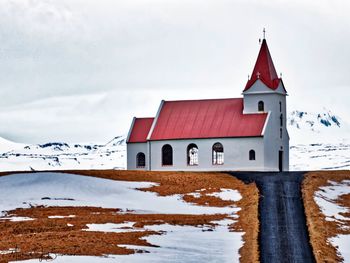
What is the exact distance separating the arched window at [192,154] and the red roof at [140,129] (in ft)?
17.1

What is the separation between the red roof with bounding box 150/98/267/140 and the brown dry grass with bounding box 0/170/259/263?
540 inches

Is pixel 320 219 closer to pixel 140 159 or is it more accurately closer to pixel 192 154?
pixel 192 154

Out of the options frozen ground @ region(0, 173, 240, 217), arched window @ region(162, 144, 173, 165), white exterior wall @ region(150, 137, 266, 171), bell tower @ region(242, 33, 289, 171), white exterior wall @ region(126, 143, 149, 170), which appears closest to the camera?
frozen ground @ region(0, 173, 240, 217)

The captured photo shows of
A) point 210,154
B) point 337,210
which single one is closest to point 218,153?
point 210,154

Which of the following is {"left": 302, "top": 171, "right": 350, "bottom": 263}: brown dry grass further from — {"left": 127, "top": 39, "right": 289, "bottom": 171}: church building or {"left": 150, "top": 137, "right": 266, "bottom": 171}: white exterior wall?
{"left": 127, "top": 39, "right": 289, "bottom": 171}: church building

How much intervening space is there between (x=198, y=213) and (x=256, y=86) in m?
36.1

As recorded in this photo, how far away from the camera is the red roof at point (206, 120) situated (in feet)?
342

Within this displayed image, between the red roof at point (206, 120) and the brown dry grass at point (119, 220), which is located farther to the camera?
the red roof at point (206, 120)

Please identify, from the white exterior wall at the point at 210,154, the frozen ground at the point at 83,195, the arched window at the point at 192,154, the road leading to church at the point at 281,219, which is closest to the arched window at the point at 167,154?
the white exterior wall at the point at 210,154

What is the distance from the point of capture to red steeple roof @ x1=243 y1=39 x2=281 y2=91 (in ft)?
347

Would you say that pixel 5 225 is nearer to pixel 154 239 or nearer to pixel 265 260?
pixel 154 239

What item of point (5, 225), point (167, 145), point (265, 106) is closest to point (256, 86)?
point (265, 106)

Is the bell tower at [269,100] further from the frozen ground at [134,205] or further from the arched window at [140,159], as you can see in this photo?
the frozen ground at [134,205]

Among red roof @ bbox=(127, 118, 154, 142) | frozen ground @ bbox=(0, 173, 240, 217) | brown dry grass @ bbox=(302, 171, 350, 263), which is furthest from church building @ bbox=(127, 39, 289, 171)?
frozen ground @ bbox=(0, 173, 240, 217)
